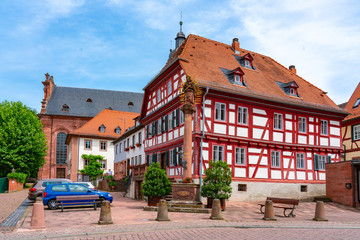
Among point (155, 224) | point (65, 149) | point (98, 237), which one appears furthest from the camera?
point (65, 149)

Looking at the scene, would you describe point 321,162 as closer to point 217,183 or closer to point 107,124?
point 217,183

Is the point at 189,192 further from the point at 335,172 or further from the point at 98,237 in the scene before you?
the point at 335,172

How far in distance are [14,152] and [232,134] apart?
28409 mm

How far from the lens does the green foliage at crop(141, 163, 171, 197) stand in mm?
19469

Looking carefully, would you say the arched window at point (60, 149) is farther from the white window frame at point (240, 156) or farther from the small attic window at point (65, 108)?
the white window frame at point (240, 156)

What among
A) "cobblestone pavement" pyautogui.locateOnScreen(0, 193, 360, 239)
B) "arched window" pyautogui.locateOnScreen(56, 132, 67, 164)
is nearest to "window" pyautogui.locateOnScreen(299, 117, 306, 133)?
"cobblestone pavement" pyautogui.locateOnScreen(0, 193, 360, 239)

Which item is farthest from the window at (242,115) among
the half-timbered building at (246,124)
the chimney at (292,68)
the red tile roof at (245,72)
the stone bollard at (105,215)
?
the stone bollard at (105,215)

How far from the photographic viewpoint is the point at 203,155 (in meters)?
23.0

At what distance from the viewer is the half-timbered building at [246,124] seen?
23750 mm

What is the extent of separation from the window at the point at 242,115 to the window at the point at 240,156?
5.95ft

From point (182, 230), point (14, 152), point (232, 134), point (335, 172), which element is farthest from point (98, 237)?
point (14, 152)

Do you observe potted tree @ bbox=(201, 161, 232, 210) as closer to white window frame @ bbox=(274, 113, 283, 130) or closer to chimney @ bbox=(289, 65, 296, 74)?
white window frame @ bbox=(274, 113, 283, 130)

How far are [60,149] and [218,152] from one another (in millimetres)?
43998

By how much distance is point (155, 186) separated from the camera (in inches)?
768
